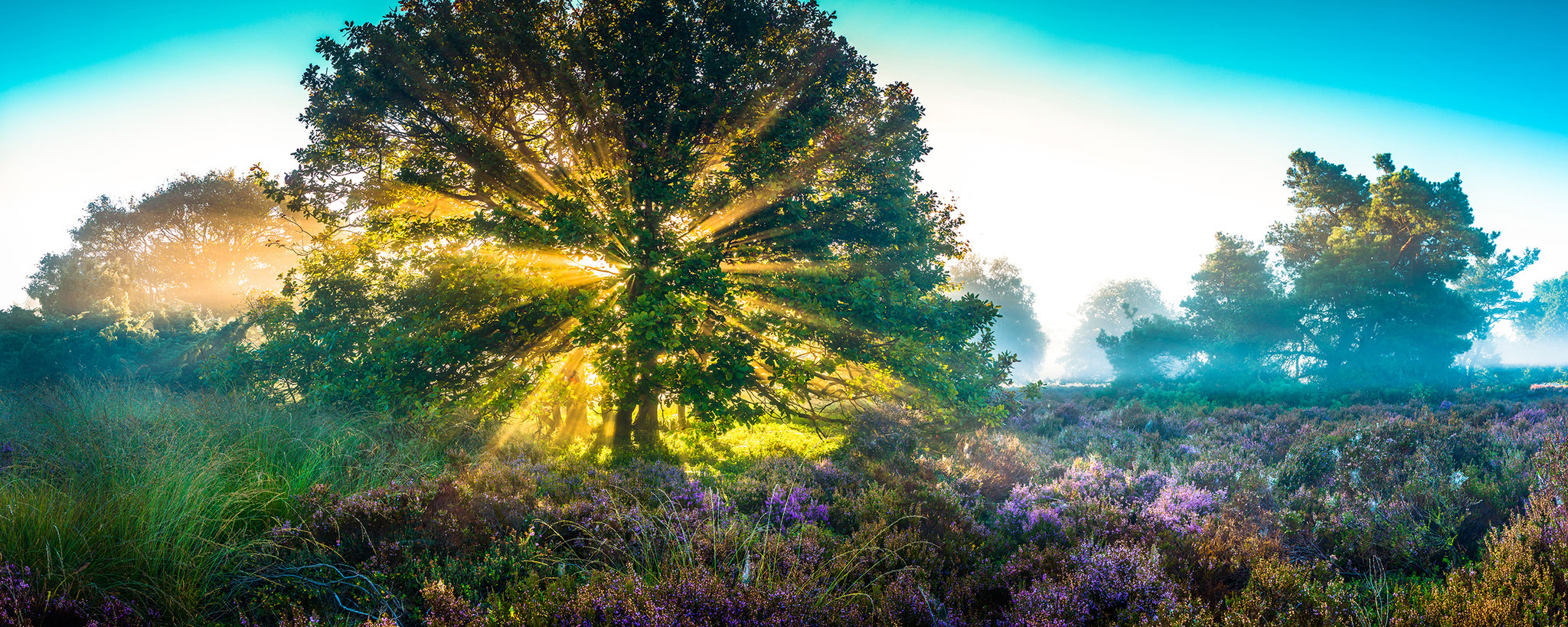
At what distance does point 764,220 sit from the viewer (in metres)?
10.2

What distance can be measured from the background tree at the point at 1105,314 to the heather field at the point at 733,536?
312 ft

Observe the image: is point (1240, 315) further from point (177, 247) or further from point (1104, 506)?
point (177, 247)

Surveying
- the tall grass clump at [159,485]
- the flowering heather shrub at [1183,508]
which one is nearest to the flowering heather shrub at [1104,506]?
the flowering heather shrub at [1183,508]

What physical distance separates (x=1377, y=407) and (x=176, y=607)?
939 inches

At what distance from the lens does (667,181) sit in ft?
30.3

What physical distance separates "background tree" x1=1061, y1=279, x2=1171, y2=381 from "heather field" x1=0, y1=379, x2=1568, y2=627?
95.2m

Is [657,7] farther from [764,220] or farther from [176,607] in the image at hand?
[176,607]

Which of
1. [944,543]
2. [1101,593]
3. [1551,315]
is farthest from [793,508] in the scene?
[1551,315]

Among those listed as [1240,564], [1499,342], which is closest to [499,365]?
[1240,564]

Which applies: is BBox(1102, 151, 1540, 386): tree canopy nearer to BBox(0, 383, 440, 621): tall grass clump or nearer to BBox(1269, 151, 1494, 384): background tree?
BBox(1269, 151, 1494, 384): background tree

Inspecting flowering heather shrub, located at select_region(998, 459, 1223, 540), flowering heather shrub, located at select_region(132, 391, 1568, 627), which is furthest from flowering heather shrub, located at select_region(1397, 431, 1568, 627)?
flowering heather shrub, located at select_region(998, 459, 1223, 540)

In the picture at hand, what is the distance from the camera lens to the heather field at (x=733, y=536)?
317cm

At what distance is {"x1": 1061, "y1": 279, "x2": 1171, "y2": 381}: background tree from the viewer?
316 feet

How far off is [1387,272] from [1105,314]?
73.3 meters
